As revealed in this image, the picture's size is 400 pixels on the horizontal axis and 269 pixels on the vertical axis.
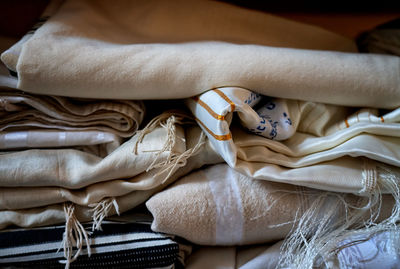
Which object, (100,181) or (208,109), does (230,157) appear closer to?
(208,109)

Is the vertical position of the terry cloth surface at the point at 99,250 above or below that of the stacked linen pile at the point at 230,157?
below

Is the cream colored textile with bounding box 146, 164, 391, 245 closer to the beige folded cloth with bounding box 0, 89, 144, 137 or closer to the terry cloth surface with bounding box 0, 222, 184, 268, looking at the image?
the terry cloth surface with bounding box 0, 222, 184, 268

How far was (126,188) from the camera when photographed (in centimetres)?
45

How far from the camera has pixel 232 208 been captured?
17.2 inches

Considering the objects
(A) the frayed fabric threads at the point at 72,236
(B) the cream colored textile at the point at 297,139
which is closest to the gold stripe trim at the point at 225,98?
(B) the cream colored textile at the point at 297,139

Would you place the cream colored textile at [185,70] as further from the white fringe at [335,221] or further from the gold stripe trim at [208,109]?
the white fringe at [335,221]

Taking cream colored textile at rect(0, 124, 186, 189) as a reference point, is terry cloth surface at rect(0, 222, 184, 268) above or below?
below

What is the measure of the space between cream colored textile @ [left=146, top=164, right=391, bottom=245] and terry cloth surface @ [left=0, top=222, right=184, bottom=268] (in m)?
0.03

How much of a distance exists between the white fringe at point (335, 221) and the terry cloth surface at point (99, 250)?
0.16 metres

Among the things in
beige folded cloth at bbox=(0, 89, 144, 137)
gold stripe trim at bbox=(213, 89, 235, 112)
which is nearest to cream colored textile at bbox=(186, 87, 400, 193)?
gold stripe trim at bbox=(213, 89, 235, 112)

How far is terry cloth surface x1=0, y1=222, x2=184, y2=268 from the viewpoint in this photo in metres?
0.43

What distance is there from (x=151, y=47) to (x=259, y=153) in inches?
8.4

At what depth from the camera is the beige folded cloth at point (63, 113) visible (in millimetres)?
458

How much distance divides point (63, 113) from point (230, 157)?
25cm
